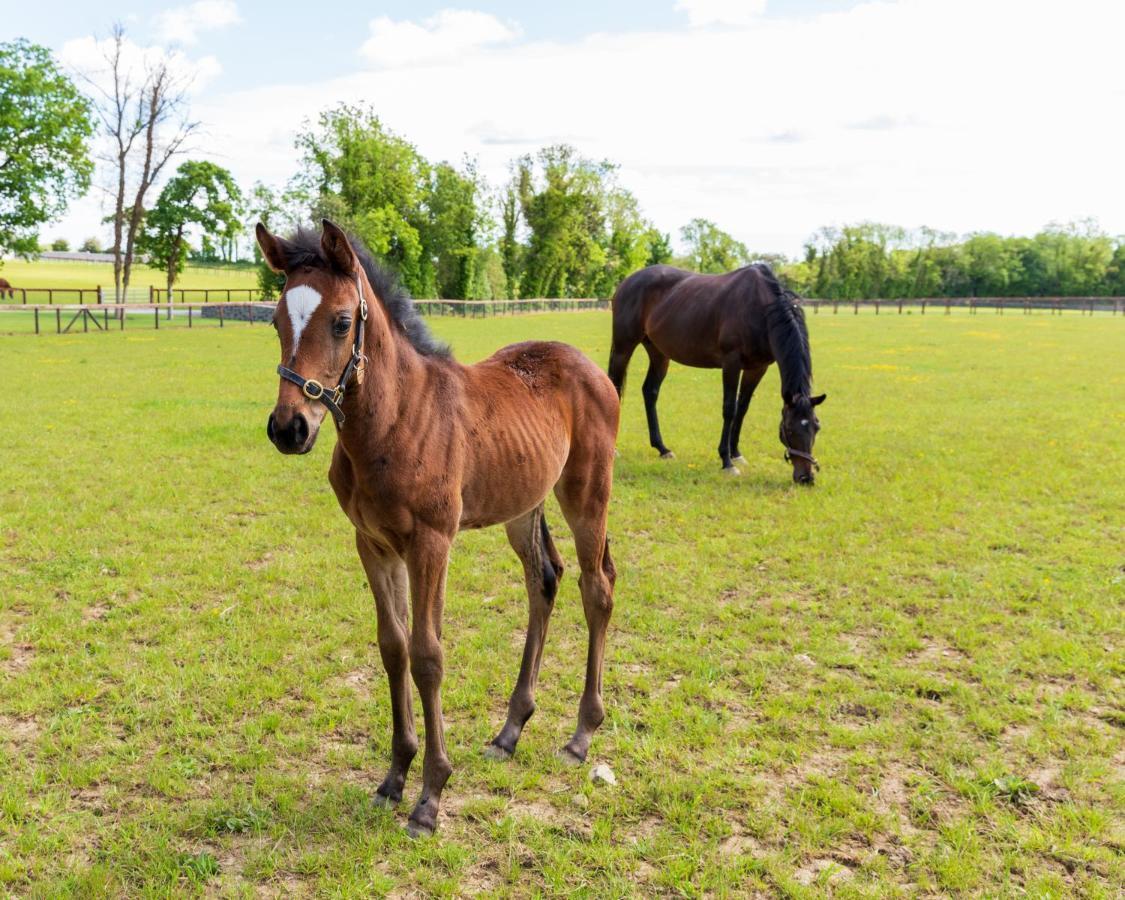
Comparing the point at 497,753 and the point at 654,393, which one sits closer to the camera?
the point at 497,753

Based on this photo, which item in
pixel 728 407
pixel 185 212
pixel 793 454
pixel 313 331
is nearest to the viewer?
pixel 313 331

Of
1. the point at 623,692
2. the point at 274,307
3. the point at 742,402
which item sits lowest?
A: the point at 623,692

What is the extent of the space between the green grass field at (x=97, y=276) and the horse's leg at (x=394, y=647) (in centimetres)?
6910

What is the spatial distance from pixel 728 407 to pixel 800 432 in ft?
3.72

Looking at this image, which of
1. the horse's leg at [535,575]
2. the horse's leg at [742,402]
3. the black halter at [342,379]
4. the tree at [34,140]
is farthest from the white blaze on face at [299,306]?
the tree at [34,140]

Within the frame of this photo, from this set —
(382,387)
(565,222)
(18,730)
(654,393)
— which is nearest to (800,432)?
(654,393)

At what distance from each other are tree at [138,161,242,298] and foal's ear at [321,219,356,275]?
170 feet

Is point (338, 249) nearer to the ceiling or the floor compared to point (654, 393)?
nearer to the ceiling

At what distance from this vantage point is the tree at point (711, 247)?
112562 mm

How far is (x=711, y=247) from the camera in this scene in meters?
113

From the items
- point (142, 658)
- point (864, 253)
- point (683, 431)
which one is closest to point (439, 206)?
point (683, 431)

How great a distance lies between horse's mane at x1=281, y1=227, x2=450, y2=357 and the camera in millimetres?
2963

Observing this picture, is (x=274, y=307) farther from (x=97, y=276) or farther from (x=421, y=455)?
(x=97, y=276)

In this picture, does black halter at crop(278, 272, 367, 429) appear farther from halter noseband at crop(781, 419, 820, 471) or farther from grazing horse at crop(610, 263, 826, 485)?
halter noseband at crop(781, 419, 820, 471)
